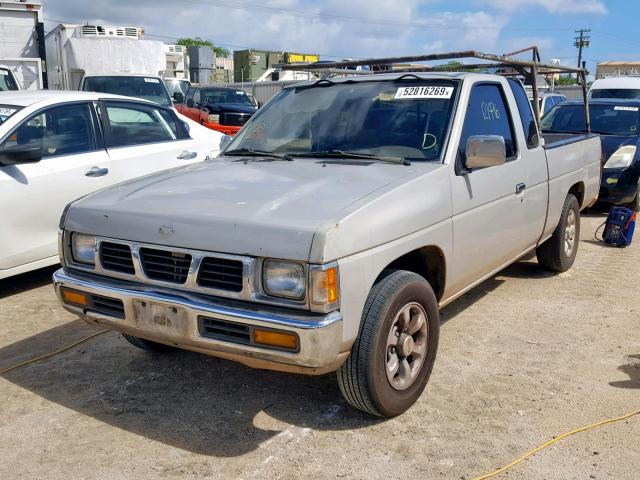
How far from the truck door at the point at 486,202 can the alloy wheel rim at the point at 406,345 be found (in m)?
0.51

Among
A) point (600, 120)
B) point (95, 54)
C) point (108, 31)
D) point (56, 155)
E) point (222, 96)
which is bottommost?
point (56, 155)

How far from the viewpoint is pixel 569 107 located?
1080 cm

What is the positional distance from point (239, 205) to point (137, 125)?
4141mm

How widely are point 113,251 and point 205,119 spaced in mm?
13718

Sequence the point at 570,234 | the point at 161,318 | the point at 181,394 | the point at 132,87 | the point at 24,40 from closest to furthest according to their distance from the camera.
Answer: the point at 161,318
the point at 181,394
the point at 570,234
the point at 24,40
the point at 132,87

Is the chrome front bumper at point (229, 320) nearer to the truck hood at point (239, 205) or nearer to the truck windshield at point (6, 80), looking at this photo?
the truck hood at point (239, 205)

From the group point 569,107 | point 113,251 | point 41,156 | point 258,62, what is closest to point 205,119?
point 569,107

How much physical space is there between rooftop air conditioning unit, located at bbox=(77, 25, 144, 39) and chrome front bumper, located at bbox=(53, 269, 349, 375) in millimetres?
13722

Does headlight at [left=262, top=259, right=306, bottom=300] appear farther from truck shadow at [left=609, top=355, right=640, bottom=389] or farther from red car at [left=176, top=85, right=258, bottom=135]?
red car at [left=176, top=85, right=258, bottom=135]

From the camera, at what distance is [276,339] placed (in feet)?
10.2

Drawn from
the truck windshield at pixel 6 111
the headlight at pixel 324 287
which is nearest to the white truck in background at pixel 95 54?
the truck windshield at pixel 6 111

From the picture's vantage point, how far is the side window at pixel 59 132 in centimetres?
603

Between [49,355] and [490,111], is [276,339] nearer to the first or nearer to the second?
[49,355]

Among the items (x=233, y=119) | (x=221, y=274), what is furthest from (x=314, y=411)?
(x=233, y=119)
